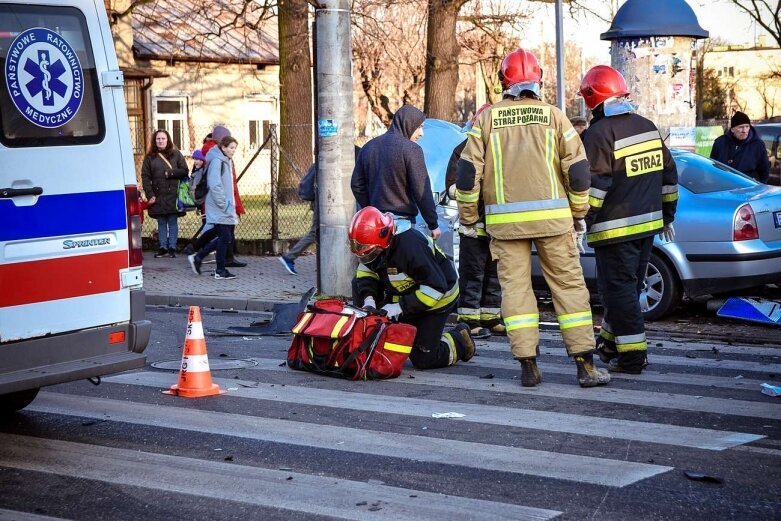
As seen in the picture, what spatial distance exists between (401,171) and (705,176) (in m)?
3.13

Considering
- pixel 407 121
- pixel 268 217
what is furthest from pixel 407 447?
pixel 268 217

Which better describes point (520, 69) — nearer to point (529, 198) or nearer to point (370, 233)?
point (529, 198)

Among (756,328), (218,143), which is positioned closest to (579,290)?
(756,328)

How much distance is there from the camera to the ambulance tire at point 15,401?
22.2 feet

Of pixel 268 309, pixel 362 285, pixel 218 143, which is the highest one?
pixel 218 143

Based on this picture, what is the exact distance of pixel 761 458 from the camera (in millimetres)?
5543

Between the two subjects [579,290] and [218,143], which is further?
[218,143]

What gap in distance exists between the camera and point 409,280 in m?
7.84

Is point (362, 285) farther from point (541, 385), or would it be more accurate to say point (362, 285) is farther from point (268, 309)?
point (268, 309)

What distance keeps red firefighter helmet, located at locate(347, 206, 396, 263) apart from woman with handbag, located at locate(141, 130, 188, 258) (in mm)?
9301

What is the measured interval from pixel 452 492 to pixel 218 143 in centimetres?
1005

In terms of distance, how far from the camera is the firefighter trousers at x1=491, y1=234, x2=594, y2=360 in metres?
7.16

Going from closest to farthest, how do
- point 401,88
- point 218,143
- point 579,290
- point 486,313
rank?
point 579,290, point 486,313, point 218,143, point 401,88

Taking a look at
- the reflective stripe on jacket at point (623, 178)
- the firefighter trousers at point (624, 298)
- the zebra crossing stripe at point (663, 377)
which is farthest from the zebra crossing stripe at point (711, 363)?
the reflective stripe on jacket at point (623, 178)
